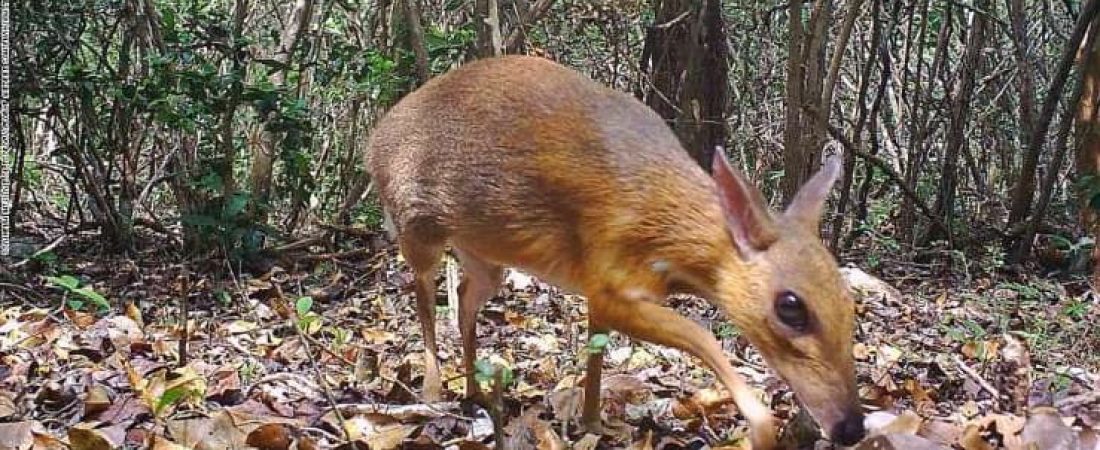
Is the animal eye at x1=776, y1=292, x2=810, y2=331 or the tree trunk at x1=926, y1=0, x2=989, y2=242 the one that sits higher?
the tree trunk at x1=926, y1=0, x2=989, y2=242

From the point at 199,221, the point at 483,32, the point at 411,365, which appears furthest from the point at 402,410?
the point at 483,32

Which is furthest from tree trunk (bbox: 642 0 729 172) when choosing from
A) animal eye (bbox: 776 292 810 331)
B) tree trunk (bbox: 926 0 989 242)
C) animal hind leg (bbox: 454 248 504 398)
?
animal eye (bbox: 776 292 810 331)

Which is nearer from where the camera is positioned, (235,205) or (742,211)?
(742,211)

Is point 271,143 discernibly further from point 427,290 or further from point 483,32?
point 427,290

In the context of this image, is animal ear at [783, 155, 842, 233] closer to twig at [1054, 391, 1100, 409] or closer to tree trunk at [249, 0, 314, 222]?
twig at [1054, 391, 1100, 409]

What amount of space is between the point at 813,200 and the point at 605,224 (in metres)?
0.61

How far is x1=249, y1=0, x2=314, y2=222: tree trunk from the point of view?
8.02 m

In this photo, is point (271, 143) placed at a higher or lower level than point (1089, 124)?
lower

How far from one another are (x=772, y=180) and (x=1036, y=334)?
372 cm

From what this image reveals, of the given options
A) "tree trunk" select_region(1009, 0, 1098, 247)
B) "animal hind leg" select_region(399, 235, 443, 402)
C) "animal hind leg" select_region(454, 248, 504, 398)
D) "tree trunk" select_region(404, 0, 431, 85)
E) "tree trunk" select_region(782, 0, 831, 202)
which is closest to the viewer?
"animal hind leg" select_region(399, 235, 443, 402)

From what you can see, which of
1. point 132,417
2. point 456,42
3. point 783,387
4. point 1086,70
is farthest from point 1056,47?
point 132,417

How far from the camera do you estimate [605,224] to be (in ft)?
12.4

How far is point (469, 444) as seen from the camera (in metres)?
3.38

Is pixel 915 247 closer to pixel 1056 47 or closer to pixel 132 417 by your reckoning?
pixel 1056 47
